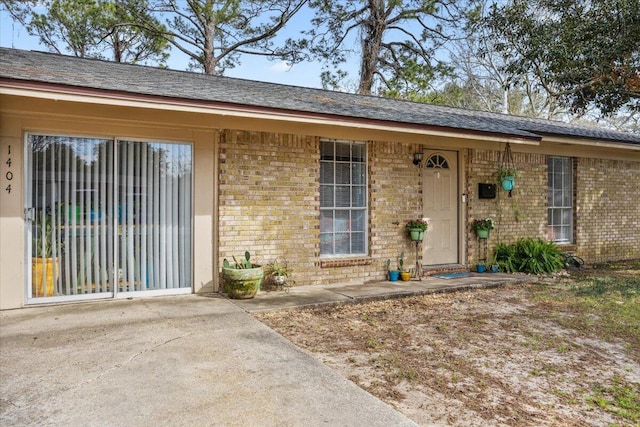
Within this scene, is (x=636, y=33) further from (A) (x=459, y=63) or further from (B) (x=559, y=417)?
(A) (x=459, y=63)

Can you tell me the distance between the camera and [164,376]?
3.53 m

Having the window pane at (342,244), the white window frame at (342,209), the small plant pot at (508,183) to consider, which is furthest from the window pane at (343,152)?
the small plant pot at (508,183)

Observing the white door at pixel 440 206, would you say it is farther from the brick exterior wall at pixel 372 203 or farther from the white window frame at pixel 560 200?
the white window frame at pixel 560 200

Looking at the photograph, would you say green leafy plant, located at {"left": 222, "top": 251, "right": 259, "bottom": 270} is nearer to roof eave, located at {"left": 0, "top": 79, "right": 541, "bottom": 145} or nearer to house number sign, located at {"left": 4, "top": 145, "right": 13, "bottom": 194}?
roof eave, located at {"left": 0, "top": 79, "right": 541, "bottom": 145}

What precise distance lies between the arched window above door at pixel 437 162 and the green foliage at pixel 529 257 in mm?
1999

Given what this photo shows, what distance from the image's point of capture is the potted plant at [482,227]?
8703mm

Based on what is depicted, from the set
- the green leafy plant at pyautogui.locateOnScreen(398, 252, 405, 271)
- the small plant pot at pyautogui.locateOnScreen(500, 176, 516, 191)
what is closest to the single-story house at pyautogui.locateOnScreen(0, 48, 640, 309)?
the green leafy plant at pyautogui.locateOnScreen(398, 252, 405, 271)

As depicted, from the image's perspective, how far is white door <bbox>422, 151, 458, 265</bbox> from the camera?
8539 millimetres

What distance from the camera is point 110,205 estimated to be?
5.96 metres

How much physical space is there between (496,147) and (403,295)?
4119mm

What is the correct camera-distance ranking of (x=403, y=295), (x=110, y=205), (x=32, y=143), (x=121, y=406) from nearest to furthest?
(x=121, y=406) → (x=32, y=143) → (x=110, y=205) → (x=403, y=295)

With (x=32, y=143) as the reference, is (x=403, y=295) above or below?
below

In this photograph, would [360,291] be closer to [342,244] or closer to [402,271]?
[342,244]

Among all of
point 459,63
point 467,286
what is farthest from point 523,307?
point 459,63
